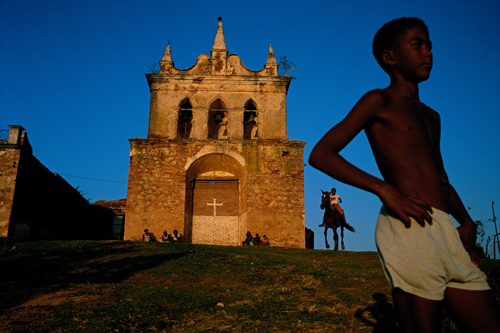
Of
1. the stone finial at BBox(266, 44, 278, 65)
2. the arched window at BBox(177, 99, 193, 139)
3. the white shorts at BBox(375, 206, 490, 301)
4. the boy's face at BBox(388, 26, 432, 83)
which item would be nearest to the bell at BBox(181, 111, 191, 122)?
the arched window at BBox(177, 99, 193, 139)

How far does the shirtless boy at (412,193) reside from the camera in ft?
6.18

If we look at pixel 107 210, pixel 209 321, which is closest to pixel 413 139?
pixel 209 321

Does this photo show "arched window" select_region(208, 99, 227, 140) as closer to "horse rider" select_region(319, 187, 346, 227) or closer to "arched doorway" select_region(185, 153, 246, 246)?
"arched doorway" select_region(185, 153, 246, 246)

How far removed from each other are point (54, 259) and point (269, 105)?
1367 cm

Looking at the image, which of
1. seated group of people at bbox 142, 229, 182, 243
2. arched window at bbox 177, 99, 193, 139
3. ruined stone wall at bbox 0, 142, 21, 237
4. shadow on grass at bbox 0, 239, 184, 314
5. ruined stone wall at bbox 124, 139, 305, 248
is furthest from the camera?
arched window at bbox 177, 99, 193, 139

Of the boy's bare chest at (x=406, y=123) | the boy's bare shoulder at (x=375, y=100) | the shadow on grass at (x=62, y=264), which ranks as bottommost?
the shadow on grass at (x=62, y=264)

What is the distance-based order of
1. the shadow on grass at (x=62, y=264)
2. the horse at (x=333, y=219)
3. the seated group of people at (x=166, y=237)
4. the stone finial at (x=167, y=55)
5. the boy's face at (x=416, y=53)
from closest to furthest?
the boy's face at (x=416, y=53) < the shadow on grass at (x=62, y=264) < the horse at (x=333, y=219) < the seated group of people at (x=166, y=237) < the stone finial at (x=167, y=55)

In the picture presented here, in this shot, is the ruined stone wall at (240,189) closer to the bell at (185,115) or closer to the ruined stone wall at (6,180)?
the bell at (185,115)

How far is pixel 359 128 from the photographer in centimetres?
215

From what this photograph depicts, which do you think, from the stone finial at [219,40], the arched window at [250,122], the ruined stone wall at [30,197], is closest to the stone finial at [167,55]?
the stone finial at [219,40]

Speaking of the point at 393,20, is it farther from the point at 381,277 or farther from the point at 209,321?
the point at 381,277

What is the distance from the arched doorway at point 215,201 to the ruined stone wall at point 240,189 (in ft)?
0.50

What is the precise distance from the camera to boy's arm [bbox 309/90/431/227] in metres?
1.92

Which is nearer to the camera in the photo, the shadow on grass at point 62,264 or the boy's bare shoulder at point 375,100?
the boy's bare shoulder at point 375,100
